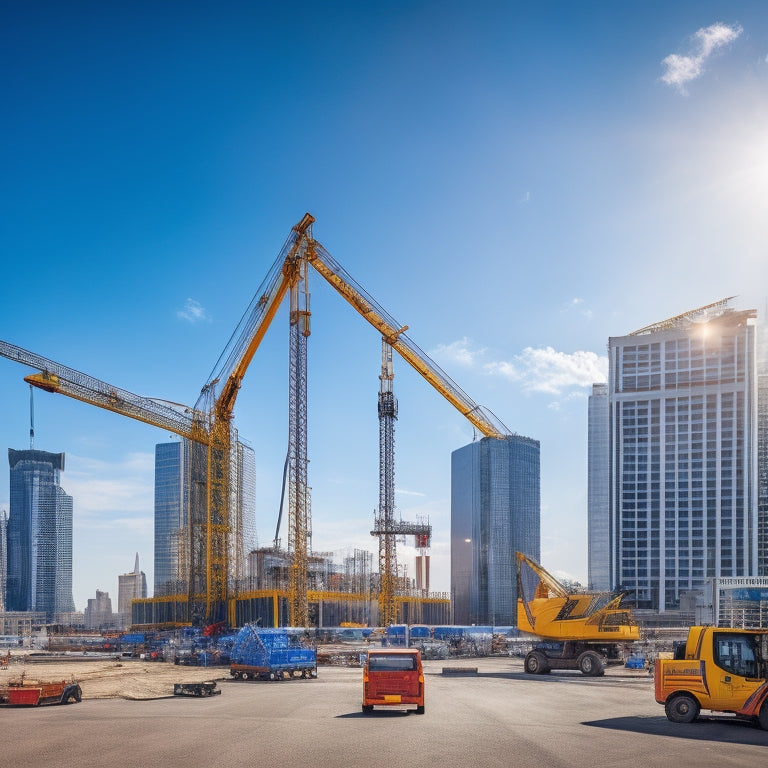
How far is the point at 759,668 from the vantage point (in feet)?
73.6

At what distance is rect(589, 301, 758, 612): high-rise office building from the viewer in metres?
142

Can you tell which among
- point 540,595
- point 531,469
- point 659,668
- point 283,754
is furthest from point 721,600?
point 283,754

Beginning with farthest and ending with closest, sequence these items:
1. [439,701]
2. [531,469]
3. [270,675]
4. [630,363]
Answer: [531,469] → [630,363] → [270,675] → [439,701]

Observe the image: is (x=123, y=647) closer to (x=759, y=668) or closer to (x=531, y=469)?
(x=759, y=668)

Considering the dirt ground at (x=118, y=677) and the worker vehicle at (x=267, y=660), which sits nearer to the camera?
the dirt ground at (x=118, y=677)

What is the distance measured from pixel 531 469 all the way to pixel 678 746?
166 metres

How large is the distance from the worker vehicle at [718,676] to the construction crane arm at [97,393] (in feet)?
214

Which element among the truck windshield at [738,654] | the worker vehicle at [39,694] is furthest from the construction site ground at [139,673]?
the truck windshield at [738,654]

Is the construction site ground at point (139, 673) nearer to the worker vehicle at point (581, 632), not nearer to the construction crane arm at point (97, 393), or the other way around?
the worker vehicle at point (581, 632)

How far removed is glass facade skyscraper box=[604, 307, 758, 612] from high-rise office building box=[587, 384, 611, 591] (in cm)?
882

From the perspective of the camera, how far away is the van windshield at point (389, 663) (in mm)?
26172

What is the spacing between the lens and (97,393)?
81.3 metres

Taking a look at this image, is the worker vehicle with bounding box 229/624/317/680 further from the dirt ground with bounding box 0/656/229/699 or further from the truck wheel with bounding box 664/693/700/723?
the truck wheel with bounding box 664/693/700/723

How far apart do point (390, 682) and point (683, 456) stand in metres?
132
